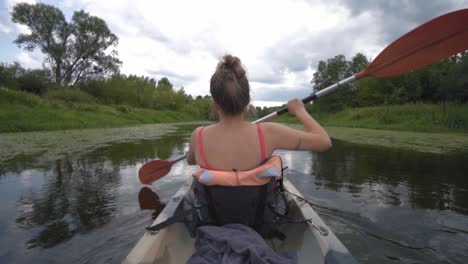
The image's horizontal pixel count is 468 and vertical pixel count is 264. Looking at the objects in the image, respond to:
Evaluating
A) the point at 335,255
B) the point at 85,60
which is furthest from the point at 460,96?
the point at 85,60

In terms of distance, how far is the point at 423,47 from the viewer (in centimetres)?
291

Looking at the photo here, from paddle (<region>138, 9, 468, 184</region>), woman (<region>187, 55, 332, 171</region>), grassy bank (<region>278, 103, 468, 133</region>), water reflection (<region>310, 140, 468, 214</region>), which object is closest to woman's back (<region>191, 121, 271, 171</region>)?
woman (<region>187, 55, 332, 171</region>)

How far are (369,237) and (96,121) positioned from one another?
1872 cm

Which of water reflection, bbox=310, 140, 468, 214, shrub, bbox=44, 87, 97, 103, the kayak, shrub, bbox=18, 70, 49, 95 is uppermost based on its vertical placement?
shrub, bbox=18, 70, 49, 95

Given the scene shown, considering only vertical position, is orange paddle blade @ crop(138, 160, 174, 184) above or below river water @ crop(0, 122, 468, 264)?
above

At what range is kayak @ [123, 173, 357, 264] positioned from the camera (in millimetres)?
1504

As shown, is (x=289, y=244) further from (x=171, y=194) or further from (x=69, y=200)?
(x=69, y=200)

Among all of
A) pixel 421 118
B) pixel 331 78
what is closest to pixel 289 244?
pixel 421 118

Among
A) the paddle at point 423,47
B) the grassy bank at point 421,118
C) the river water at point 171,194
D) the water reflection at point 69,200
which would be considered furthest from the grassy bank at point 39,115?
the grassy bank at point 421,118

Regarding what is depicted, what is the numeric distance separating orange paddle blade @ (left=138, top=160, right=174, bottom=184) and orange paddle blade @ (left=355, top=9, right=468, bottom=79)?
115 inches

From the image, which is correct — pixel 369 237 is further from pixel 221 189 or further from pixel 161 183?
pixel 161 183

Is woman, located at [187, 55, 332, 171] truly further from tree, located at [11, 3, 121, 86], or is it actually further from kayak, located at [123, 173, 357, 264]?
tree, located at [11, 3, 121, 86]

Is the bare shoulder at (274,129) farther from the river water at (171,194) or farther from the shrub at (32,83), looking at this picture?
the shrub at (32,83)

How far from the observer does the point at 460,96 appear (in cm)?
2134
